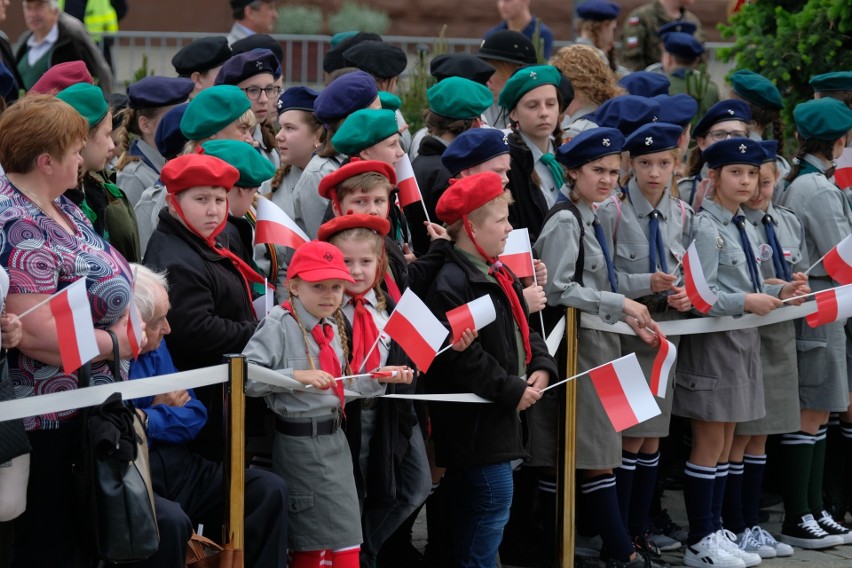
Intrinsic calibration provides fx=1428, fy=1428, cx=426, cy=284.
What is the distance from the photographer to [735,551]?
25.1ft

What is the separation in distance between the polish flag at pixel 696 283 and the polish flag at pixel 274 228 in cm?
198

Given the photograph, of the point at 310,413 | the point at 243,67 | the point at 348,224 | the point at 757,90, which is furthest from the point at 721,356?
the point at 243,67

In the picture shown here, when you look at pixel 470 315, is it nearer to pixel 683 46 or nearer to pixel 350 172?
pixel 350 172

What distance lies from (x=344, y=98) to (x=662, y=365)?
2088mm

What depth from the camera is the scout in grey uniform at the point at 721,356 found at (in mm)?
7520

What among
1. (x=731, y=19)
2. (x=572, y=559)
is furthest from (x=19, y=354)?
(x=731, y=19)

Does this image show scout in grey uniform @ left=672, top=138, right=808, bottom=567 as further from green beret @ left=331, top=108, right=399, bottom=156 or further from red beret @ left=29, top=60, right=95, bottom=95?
red beret @ left=29, top=60, right=95, bottom=95

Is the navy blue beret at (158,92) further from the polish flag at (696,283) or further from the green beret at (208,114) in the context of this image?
the polish flag at (696,283)

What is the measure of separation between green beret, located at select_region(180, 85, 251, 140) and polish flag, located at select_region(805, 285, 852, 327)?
326cm

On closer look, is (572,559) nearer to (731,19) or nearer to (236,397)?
(236,397)

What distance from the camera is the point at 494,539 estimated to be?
6527 mm

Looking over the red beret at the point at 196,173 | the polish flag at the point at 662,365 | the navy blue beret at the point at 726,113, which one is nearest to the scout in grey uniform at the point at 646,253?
the polish flag at the point at 662,365

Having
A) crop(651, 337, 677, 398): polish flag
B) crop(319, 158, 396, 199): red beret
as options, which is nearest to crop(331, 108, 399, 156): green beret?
crop(319, 158, 396, 199): red beret

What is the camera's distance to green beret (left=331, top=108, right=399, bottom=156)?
696 cm
